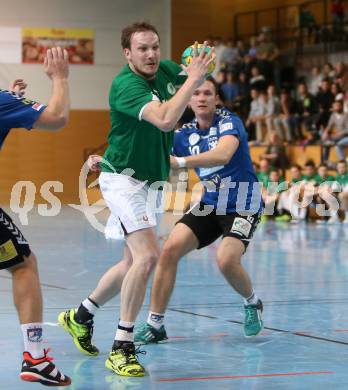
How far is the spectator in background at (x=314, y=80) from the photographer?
25.1 metres

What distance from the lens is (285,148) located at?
2345 cm

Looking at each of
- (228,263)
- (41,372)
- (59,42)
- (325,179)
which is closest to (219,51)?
(59,42)

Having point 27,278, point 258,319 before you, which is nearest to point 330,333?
point 258,319

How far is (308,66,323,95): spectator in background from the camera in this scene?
82.4ft

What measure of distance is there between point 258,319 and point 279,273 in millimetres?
3941

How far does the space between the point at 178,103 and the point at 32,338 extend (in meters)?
1.67

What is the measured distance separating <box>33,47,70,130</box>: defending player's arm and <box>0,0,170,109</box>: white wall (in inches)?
942

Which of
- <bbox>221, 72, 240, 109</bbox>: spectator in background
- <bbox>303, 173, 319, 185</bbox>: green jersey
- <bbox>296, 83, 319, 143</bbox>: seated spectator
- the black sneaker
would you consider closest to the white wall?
<bbox>221, 72, 240, 109</bbox>: spectator in background

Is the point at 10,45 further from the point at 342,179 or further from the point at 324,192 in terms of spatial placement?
the point at 342,179

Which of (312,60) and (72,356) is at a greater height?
(312,60)

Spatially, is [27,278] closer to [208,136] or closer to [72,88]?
[208,136]

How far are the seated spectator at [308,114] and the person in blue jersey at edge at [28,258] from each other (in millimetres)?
18250

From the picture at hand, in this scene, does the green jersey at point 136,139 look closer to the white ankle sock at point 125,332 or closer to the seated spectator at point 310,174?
the white ankle sock at point 125,332

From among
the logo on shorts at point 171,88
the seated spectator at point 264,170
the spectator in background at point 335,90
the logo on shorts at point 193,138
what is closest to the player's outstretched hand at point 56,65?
the logo on shorts at point 171,88
